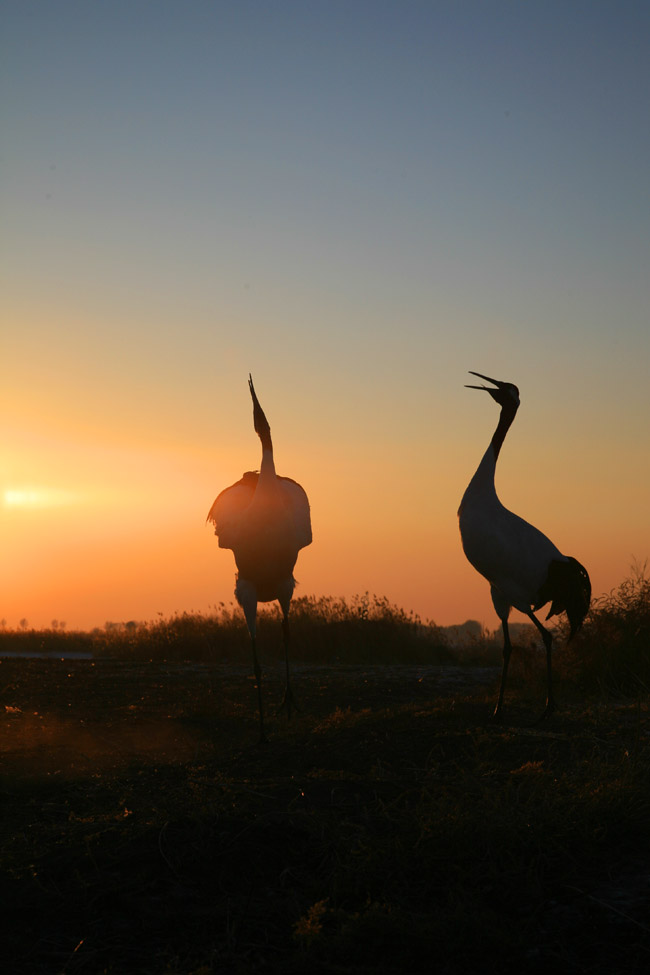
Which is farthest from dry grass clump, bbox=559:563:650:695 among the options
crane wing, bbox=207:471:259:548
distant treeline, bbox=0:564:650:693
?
crane wing, bbox=207:471:259:548

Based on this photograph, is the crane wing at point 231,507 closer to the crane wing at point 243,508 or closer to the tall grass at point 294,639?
the crane wing at point 243,508

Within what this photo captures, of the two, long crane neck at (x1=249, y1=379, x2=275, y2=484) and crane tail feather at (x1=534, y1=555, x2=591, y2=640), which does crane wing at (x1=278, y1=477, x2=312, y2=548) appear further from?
crane tail feather at (x1=534, y1=555, x2=591, y2=640)

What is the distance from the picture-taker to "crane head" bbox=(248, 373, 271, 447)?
916 cm

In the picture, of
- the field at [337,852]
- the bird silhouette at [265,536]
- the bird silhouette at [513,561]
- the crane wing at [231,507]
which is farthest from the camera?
the crane wing at [231,507]

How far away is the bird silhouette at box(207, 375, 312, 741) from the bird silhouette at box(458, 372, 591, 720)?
1715 mm

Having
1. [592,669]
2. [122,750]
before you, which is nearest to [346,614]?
[592,669]

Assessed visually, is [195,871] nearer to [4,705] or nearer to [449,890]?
[449,890]

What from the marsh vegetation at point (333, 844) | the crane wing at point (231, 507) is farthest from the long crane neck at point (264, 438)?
the marsh vegetation at point (333, 844)

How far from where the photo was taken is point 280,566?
8711 mm

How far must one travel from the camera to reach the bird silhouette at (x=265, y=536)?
8492mm

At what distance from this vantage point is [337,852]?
4008 millimetres

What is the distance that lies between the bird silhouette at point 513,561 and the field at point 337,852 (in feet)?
4.95

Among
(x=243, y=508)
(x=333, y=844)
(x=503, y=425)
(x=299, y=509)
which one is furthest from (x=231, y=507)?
(x=333, y=844)

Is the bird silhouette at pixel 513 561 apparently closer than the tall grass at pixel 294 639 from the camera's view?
Yes
